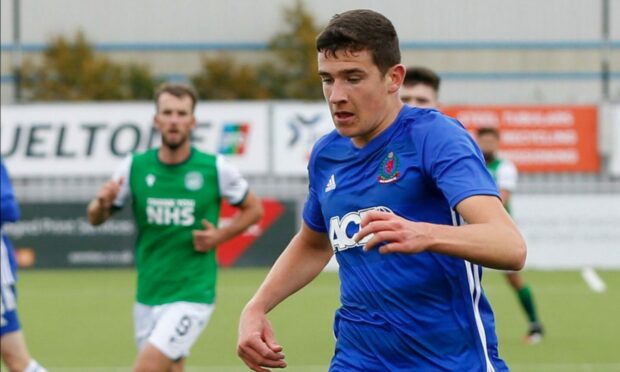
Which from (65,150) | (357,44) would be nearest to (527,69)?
(65,150)

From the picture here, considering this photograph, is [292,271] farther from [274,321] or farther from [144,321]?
[274,321]

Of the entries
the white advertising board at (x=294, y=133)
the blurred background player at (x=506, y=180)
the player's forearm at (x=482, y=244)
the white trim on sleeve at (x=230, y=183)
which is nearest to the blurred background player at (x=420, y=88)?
the white trim on sleeve at (x=230, y=183)

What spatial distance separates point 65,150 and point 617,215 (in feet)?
33.3

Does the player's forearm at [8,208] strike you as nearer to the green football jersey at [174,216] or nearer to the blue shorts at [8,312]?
the blue shorts at [8,312]

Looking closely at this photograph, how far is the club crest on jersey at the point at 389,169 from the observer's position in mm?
4750

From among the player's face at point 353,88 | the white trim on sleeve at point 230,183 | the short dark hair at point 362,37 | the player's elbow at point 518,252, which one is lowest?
the white trim on sleeve at point 230,183

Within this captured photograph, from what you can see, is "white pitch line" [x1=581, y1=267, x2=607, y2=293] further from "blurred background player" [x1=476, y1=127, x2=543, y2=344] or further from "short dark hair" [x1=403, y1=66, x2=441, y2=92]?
"short dark hair" [x1=403, y1=66, x2=441, y2=92]

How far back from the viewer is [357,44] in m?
4.62

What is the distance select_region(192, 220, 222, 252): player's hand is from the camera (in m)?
8.84

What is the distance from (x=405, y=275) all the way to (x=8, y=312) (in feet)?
15.6

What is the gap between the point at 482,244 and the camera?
163 inches

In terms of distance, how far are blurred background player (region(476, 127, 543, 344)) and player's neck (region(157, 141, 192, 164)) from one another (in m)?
4.27

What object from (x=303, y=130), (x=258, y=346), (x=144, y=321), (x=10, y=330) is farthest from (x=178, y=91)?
(x=303, y=130)

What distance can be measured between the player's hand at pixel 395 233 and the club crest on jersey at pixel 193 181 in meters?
5.06
